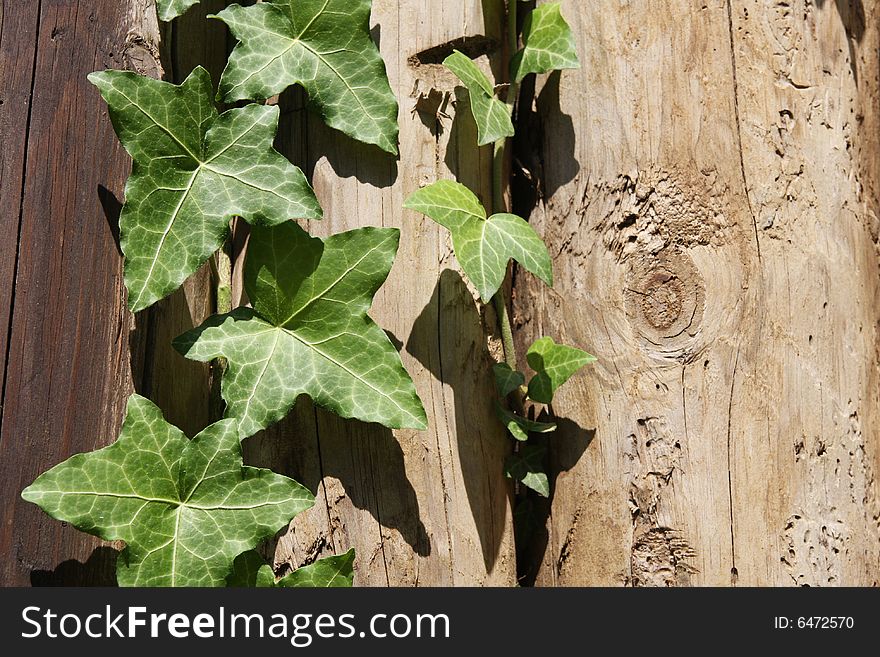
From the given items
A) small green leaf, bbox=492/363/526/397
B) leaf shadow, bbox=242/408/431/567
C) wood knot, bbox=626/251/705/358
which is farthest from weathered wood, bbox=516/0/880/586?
leaf shadow, bbox=242/408/431/567

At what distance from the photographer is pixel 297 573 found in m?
1.17

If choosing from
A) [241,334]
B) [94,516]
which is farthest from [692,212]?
[94,516]

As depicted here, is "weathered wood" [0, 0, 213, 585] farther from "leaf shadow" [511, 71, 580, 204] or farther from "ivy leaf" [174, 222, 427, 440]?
"leaf shadow" [511, 71, 580, 204]

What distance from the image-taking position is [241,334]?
117 centimetres

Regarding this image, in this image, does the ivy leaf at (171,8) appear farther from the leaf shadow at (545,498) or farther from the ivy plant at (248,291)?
the leaf shadow at (545,498)

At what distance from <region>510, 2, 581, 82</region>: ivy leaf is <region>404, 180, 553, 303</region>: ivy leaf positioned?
0.27 meters

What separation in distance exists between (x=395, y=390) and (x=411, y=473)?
178mm

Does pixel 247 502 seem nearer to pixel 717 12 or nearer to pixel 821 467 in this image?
pixel 821 467

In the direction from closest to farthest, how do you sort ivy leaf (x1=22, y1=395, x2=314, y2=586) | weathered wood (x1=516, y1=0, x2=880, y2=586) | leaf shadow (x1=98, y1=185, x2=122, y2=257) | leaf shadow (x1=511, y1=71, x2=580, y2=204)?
1. ivy leaf (x1=22, y1=395, x2=314, y2=586)
2. leaf shadow (x1=98, y1=185, x2=122, y2=257)
3. weathered wood (x1=516, y1=0, x2=880, y2=586)
4. leaf shadow (x1=511, y1=71, x2=580, y2=204)

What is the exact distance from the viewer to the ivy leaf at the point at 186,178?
1109 millimetres

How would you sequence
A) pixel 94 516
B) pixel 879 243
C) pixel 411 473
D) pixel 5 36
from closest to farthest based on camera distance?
1. pixel 94 516
2. pixel 5 36
3. pixel 411 473
4. pixel 879 243

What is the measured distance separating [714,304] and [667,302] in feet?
0.25

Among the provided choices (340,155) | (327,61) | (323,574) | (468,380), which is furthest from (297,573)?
(327,61)

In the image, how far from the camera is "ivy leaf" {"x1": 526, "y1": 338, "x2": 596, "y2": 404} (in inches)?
51.2
